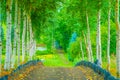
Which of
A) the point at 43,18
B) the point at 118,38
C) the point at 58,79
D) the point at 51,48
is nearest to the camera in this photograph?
the point at 58,79

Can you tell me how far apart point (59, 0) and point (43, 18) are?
10330mm

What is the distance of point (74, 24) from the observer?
47.6 metres

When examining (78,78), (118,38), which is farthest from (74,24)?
(78,78)

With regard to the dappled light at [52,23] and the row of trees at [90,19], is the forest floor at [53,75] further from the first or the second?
the row of trees at [90,19]

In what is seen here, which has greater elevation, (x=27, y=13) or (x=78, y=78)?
(x=27, y=13)

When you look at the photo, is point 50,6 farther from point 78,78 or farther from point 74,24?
point 78,78

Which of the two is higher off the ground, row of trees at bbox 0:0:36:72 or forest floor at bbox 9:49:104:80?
row of trees at bbox 0:0:36:72

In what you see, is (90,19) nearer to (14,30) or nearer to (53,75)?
(14,30)

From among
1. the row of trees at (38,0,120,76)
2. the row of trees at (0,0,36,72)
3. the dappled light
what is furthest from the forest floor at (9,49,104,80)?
the row of trees at (38,0,120,76)

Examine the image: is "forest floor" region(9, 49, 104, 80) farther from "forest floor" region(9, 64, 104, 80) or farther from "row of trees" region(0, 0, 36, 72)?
"row of trees" region(0, 0, 36, 72)

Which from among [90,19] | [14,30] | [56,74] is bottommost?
[56,74]

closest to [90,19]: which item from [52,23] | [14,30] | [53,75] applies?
[52,23]

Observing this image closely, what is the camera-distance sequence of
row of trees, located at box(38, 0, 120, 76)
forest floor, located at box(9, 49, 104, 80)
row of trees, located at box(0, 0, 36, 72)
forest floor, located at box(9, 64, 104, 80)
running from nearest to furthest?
forest floor, located at box(9, 64, 104, 80), forest floor, located at box(9, 49, 104, 80), row of trees, located at box(0, 0, 36, 72), row of trees, located at box(38, 0, 120, 76)

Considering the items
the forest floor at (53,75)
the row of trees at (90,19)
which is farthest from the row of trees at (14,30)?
the row of trees at (90,19)
